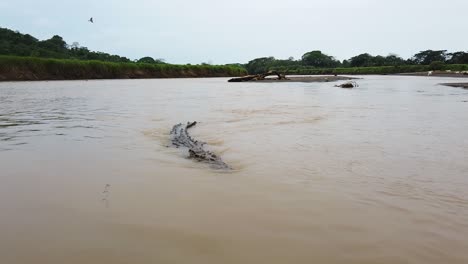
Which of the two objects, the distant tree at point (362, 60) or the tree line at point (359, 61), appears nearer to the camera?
the tree line at point (359, 61)

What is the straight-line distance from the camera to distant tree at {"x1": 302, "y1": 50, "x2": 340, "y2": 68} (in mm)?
97062

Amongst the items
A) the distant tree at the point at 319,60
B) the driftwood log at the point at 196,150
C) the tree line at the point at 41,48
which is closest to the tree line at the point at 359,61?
the distant tree at the point at 319,60

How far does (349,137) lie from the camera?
6.00 m

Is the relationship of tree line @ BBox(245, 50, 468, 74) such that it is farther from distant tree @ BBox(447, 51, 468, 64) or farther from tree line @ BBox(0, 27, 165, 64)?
tree line @ BBox(0, 27, 165, 64)

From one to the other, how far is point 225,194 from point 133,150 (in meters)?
2.30

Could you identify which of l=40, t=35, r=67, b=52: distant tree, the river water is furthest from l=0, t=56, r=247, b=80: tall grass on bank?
the river water

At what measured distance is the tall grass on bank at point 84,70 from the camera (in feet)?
106

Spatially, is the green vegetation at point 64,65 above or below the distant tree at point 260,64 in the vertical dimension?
above

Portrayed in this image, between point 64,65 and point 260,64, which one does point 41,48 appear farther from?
point 260,64

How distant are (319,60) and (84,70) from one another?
231ft

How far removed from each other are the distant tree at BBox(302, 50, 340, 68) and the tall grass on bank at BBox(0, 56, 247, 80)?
45.4 metres

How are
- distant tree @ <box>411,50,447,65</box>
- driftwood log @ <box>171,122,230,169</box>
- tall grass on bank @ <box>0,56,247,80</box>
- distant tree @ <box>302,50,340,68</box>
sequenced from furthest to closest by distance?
distant tree @ <box>302,50,340,68</box>
distant tree @ <box>411,50,447,65</box>
tall grass on bank @ <box>0,56,247,80</box>
driftwood log @ <box>171,122,230,169</box>

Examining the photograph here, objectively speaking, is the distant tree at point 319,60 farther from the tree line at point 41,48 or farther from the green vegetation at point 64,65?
the tree line at point 41,48

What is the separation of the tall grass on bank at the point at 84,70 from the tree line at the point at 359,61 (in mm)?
31566
